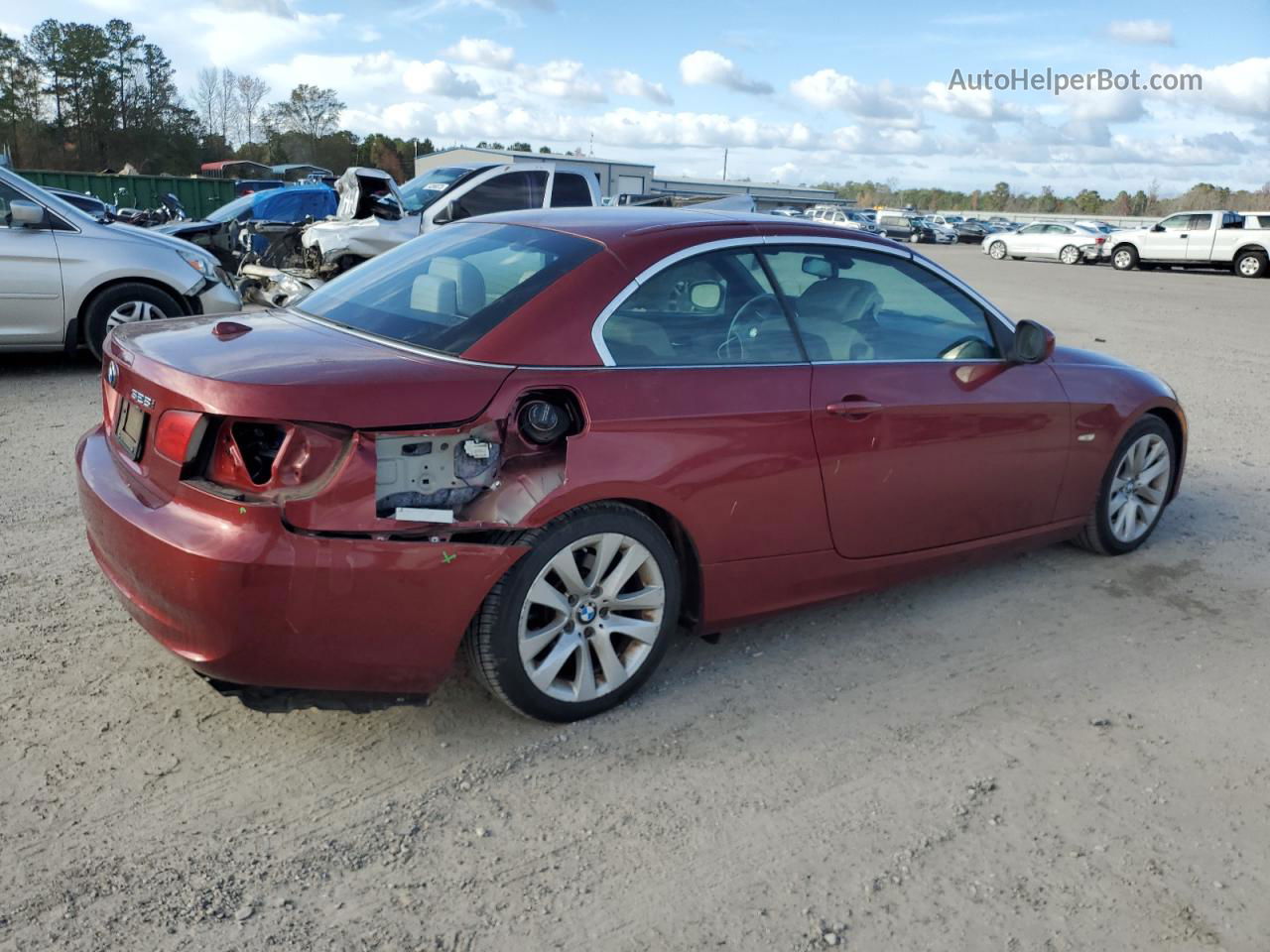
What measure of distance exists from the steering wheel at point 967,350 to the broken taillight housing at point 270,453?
2487 millimetres

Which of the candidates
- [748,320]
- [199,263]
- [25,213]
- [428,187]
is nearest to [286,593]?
[748,320]

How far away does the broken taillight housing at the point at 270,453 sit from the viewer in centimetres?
268

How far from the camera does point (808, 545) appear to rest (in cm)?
359

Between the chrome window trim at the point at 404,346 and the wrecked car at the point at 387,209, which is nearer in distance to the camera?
the chrome window trim at the point at 404,346

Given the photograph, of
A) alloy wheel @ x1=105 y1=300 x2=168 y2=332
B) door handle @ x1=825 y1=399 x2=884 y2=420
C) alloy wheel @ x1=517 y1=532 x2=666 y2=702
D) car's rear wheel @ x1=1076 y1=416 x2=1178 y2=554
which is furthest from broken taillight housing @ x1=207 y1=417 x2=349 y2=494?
alloy wheel @ x1=105 y1=300 x2=168 y2=332

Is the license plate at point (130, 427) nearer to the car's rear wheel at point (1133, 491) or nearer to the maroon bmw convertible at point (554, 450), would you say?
the maroon bmw convertible at point (554, 450)

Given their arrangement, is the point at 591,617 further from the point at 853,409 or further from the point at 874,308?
the point at 874,308

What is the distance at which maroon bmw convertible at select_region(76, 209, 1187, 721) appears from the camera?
2.71 m

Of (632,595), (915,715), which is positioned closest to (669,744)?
(632,595)

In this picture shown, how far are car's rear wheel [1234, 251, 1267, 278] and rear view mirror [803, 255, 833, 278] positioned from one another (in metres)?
29.3

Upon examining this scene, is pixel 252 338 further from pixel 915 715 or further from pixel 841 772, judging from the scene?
pixel 915 715

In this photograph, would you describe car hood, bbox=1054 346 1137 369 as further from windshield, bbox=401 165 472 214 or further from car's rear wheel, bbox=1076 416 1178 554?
Answer: windshield, bbox=401 165 472 214

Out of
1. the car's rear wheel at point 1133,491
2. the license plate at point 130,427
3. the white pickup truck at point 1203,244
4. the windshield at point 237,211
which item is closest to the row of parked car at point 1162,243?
the white pickup truck at point 1203,244

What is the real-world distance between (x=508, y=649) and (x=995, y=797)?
1.49 m
